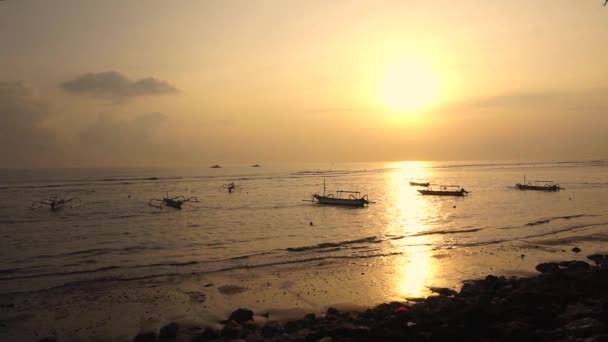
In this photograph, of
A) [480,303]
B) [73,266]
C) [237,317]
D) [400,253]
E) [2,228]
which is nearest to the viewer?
[480,303]

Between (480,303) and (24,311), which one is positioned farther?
(24,311)

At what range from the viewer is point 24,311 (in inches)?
691

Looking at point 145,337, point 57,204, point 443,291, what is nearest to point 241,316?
point 145,337

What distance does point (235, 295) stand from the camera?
1920cm

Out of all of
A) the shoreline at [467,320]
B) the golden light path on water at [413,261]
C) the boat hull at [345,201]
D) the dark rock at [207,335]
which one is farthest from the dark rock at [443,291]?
the boat hull at [345,201]

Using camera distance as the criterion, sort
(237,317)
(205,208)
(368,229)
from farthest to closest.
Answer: (205,208), (368,229), (237,317)

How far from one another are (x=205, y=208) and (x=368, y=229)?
29137 mm

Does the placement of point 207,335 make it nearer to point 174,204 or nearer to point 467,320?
point 467,320

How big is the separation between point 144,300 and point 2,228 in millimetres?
33406

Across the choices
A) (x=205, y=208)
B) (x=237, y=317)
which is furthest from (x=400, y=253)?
(x=205, y=208)

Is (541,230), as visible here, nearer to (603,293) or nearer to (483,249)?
(483,249)

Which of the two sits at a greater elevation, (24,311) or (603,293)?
(603,293)

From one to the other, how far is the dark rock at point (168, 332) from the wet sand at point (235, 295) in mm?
580

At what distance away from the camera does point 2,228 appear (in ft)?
140
